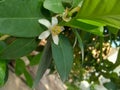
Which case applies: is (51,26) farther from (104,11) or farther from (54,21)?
(104,11)

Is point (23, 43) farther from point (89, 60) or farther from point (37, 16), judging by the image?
point (89, 60)

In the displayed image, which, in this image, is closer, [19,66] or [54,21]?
[54,21]

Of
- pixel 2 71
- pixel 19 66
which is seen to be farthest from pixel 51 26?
pixel 19 66

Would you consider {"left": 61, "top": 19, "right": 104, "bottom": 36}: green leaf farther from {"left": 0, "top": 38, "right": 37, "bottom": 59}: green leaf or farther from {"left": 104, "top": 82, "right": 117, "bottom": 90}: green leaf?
{"left": 104, "top": 82, "right": 117, "bottom": 90}: green leaf

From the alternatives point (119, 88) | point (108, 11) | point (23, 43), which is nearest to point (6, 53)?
point (23, 43)

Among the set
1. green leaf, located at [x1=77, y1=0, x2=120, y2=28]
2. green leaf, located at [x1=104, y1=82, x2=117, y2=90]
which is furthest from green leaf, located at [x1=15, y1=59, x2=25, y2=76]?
green leaf, located at [x1=77, y1=0, x2=120, y2=28]

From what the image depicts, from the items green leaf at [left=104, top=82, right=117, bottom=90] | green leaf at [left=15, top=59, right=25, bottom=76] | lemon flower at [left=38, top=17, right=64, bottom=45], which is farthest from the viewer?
green leaf at [left=104, top=82, right=117, bottom=90]
